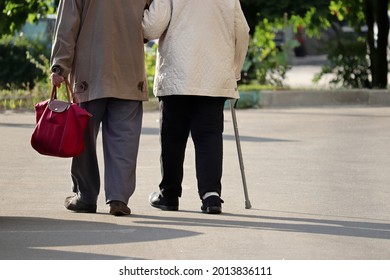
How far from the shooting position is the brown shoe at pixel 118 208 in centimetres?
830

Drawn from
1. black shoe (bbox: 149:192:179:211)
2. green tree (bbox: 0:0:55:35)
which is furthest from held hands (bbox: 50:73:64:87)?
green tree (bbox: 0:0:55:35)

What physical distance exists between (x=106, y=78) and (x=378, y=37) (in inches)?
453

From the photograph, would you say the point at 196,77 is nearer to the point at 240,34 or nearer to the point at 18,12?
the point at 240,34

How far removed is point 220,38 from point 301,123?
21.1ft

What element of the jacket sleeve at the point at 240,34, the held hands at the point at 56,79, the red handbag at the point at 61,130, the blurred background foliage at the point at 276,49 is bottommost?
the blurred background foliage at the point at 276,49

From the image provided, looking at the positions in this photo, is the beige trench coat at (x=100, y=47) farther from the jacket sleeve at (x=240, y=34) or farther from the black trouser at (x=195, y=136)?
the jacket sleeve at (x=240, y=34)

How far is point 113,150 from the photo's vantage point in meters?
8.44

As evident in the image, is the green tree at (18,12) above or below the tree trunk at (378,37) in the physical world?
above

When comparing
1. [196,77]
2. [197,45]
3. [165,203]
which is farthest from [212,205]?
[197,45]

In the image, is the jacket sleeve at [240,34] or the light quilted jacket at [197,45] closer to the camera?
the light quilted jacket at [197,45]

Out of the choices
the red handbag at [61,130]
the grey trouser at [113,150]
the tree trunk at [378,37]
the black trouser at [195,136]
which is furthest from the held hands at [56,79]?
the tree trunk at [378,37]

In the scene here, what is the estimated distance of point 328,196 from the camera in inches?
368

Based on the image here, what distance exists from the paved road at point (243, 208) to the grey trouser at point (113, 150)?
20 cm
